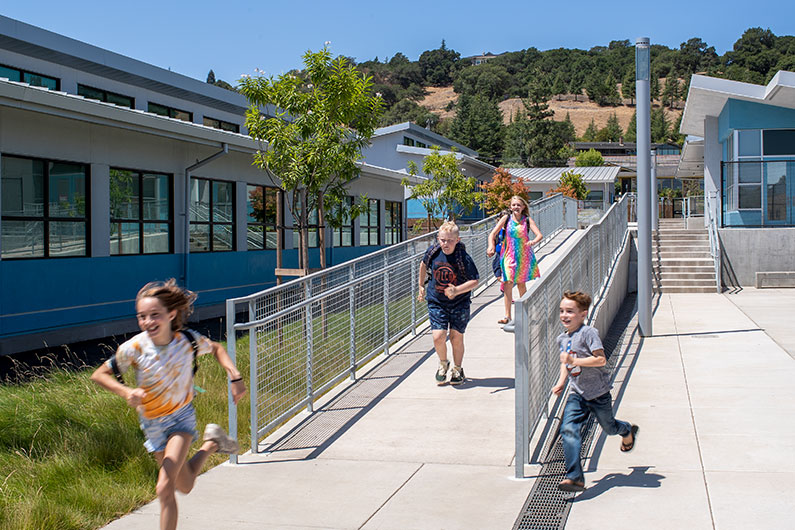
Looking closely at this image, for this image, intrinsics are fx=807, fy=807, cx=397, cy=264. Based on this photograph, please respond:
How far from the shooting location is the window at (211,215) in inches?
657

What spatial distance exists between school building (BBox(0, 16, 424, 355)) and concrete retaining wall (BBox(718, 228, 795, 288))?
33.8 ft

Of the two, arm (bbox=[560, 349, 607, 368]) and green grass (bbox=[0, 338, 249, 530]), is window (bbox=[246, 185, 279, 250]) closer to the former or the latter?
green grass (bbox=[0, 338, 249, 530])

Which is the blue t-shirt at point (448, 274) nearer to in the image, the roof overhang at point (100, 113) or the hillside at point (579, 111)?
the roof overhang at point (100, 113)

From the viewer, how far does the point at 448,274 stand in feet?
26.0

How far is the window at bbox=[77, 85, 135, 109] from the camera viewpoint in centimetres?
1788

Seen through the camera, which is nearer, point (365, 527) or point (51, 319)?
point (365, 527)

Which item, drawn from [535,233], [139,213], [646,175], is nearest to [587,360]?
[535,233]

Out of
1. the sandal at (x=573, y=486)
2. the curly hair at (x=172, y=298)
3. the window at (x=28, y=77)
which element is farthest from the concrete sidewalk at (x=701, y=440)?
the window at (x=28, y=77)

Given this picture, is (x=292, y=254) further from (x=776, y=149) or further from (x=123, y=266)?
(x=776, y=149)

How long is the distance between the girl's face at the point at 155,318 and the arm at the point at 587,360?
2.56 m

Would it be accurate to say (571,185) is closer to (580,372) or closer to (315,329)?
(315,329)

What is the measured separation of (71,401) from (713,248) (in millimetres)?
16128

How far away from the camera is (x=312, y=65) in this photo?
38.6 ft

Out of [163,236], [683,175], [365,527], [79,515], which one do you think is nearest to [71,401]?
[79,515]
